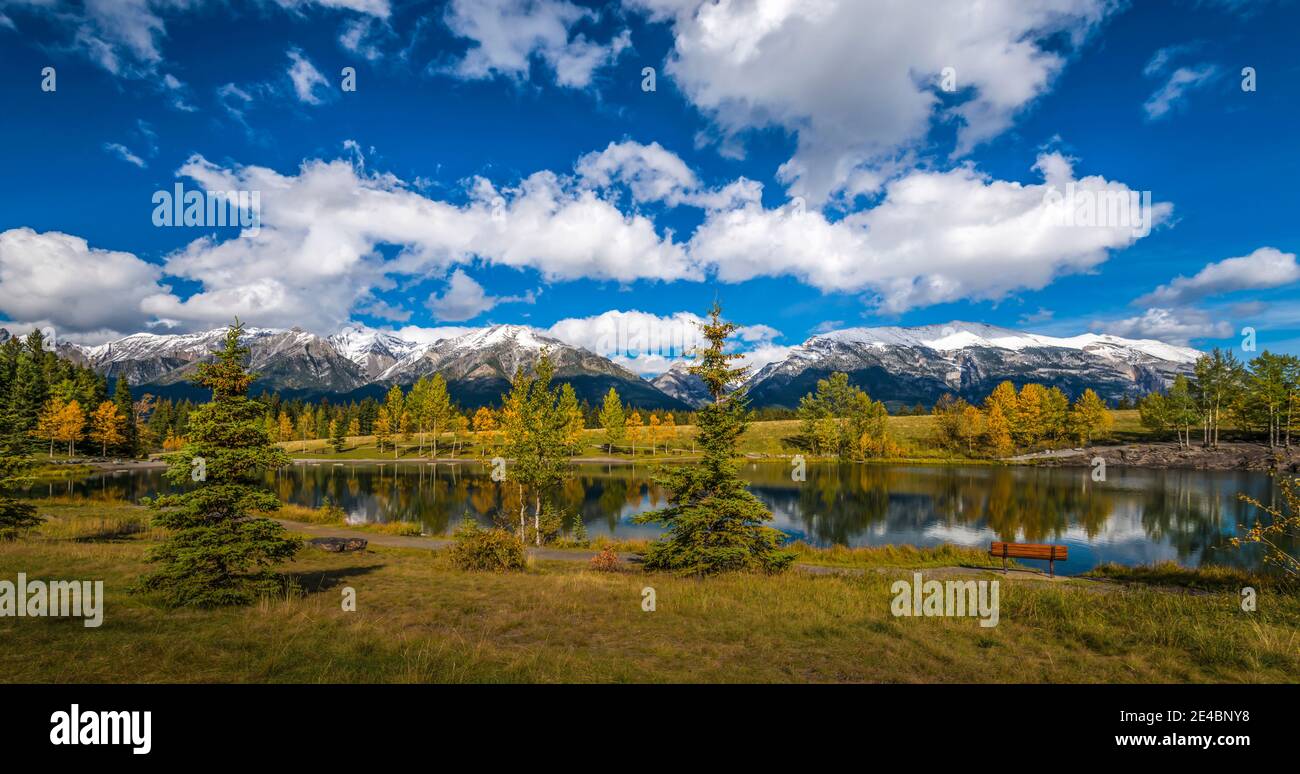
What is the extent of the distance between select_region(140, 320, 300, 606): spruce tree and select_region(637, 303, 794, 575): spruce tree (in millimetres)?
12078

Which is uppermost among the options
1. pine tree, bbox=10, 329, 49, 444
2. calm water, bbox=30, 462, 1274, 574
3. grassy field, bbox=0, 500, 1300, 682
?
pine tree, bbox=10, 329, 49, 444

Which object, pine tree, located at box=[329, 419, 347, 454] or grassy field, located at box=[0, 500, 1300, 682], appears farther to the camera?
pine tree, located at box=[329, 419, 347, 454]

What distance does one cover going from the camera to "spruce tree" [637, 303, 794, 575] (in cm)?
2033

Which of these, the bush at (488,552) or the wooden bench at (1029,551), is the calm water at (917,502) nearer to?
the wooden bench at (1029,551)

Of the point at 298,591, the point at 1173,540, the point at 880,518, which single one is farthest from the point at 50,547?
the point at 1173,540

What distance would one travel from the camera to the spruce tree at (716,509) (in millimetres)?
20328

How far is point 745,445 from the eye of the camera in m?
124

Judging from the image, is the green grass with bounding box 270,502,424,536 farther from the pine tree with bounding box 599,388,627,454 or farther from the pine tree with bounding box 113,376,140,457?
the pine tree with bounding box 113,376,140,457

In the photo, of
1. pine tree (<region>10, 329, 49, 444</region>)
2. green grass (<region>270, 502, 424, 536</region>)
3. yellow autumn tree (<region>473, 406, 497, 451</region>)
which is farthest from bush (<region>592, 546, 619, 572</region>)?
pine tree (<region>10, 329, 49, 444</region>)

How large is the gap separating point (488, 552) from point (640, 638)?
511 inches
